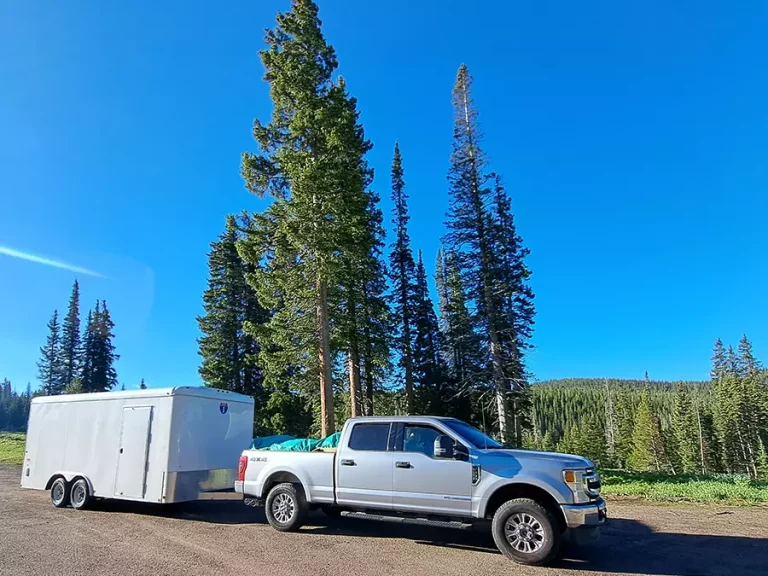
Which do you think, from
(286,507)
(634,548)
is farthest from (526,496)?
(286,507)

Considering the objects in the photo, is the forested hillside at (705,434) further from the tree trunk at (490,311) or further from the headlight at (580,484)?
the headlight at (580,484)

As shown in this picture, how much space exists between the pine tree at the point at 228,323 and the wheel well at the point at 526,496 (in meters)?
26.3

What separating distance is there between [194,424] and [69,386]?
5702cm

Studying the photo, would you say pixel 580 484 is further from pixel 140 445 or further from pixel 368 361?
pixel 368 361

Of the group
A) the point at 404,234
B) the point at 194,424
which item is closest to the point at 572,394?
the point at 404,234

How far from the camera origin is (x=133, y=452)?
10859 mm

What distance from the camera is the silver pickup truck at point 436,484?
22.4 ft

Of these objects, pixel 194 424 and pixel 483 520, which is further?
pixel 194 424

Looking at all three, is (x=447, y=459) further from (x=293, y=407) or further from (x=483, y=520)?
(x=293, y=407)

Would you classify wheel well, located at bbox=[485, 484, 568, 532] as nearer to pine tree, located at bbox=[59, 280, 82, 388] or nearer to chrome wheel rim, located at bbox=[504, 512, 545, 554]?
chrome wheel rim, located at bbox=[504, 512, 545, 554]

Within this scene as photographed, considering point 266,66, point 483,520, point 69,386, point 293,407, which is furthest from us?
point 69,386

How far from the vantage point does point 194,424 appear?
10.9 m

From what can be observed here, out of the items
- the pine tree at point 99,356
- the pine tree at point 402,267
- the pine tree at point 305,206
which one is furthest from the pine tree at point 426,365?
the pine tree at point 99,356

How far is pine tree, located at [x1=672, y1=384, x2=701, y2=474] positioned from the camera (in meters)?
59.5
